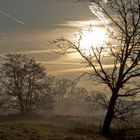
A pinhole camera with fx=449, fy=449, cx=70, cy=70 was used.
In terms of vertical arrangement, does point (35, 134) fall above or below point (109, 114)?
below

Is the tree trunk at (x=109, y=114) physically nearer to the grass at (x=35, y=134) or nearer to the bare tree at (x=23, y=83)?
the grass at (x=35, y=134)

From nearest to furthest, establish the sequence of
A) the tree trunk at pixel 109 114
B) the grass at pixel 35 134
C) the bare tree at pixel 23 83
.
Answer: the grass at pixel 35 134 < the tree trunk at pixel 109 114 < the bare tree at pixel 23 83

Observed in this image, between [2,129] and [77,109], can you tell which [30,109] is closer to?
[2,129]

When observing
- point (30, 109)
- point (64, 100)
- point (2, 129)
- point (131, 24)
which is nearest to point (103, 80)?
point (131, 24)

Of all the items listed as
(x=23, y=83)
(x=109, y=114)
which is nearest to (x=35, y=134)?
(x=109, y=114)

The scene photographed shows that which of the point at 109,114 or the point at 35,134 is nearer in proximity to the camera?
the point at 35,134

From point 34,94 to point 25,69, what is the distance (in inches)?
208

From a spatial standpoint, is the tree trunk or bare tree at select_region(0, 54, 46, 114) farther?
bare tree at select_region(0, 54, 46, 114)

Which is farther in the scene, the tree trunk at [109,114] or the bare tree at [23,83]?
the bare tree at [23,83]

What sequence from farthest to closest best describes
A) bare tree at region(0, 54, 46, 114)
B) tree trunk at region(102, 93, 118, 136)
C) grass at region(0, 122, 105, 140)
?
bare tree at region(0, 54, 46, 114), tree trunk at region(102, 93, 118, 136), grass at region(0, 122, 105, 140)

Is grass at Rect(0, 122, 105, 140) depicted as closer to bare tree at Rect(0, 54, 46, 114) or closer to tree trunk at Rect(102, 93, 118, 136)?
tree trunk at Rect(102, 93, 118, 136)

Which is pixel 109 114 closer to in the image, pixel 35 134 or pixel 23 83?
pixel 35 134

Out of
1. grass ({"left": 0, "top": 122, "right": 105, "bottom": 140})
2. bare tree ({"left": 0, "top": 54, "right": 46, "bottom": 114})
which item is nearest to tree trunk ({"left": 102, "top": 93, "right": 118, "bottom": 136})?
grass ({"left": 0, "top": 122, "right": 105, "bottom": 140})

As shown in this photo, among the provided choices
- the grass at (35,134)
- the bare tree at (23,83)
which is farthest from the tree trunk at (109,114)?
the bare tree at (23,83)
